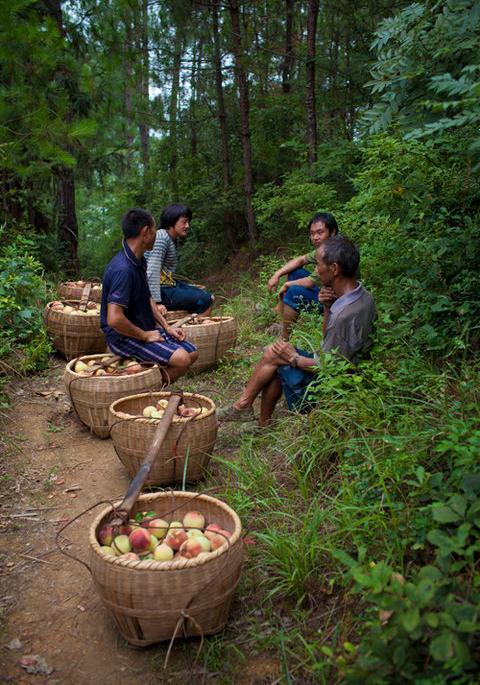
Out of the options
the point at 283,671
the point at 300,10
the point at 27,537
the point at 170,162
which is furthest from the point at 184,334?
the point at 300,10

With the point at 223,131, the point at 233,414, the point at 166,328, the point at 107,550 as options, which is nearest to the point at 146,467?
the point at 107,550

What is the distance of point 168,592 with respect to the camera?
2.27m

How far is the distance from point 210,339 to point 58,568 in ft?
9.57

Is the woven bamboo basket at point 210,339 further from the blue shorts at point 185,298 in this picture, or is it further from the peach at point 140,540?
the peach at point 140,540

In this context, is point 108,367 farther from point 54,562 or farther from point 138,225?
point 54,562

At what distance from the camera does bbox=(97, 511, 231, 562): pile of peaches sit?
2521 millimetres

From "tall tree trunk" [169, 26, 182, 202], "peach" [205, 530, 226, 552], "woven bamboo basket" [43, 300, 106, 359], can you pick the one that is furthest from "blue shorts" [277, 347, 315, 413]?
"tall tree trunk" [169, 26, 182, 202]

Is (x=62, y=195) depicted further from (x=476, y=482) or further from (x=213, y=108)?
(x=476, y=482)

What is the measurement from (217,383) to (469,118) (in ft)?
11.6

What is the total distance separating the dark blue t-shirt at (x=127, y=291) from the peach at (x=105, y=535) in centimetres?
222

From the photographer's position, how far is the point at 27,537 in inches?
132

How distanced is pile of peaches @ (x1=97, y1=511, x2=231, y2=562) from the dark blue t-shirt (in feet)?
7.20

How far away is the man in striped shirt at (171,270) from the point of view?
20.0ft

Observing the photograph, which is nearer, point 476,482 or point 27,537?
point 476,482
